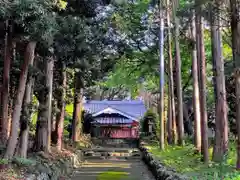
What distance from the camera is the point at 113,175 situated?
Result: 1662cm

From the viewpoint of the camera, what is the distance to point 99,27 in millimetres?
15391

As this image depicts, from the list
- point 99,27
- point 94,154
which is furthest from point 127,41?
point 99,27

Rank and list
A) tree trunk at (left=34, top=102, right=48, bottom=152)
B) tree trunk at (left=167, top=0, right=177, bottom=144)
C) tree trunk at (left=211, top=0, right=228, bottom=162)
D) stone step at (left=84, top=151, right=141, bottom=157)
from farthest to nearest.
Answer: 1. stone step at (left=84, top=151, right=141, bottom=157)
2. tree trunk at (left=167, top=0, right=177, bottom=144)
3. tree trunk at (left=34, top=102, right=48, bottom=152)
4. tree trunk at (left=211, top=0, right=228, bottom=162)

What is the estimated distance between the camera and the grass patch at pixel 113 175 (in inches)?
615

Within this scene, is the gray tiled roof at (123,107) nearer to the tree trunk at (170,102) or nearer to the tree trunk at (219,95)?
the tree trunk at (170,102)

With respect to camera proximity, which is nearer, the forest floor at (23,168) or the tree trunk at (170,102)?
the forest floor at (23,168)

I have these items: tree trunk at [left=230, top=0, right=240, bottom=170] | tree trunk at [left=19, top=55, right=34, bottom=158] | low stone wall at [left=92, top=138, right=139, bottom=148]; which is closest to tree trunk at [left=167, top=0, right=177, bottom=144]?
low stone wall at [left=92, top=138, right=139, bottom=148]

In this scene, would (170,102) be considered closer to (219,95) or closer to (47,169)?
(219,95)

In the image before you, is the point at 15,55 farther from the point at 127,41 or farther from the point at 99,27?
the point at 127,41

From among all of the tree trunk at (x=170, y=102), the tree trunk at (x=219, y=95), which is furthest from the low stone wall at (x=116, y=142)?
the tree trunk at (x=219, y=95)

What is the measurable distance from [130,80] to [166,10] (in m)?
9.02

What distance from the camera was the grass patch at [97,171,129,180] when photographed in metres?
15.6

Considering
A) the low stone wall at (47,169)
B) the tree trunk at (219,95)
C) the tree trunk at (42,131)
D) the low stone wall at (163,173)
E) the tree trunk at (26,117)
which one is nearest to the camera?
the low stone wall at (163,173)

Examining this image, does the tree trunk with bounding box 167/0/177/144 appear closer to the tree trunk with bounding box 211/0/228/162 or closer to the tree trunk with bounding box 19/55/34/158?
the tree trunk with bounding box 211/0/228/162
